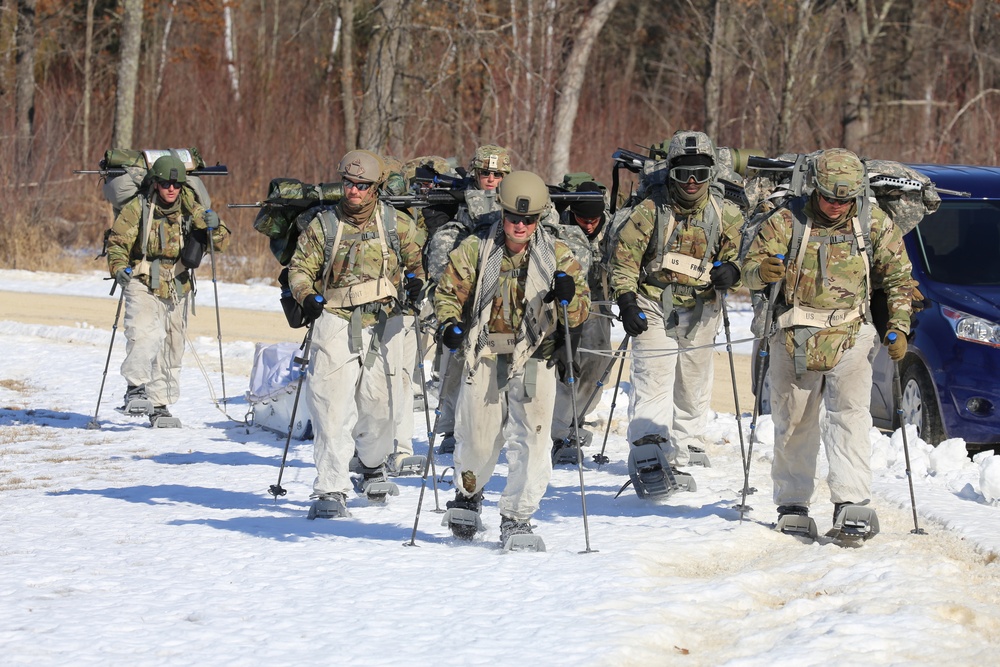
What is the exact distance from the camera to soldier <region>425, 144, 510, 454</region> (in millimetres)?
8109

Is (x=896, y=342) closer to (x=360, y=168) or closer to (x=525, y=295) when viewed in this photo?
(x=525, y=295)

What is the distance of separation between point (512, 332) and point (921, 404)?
4.46m

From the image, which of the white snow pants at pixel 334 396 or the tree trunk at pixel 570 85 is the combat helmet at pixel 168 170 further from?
the tree trunk at pixel 570 85

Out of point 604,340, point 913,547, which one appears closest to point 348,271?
point 604,340

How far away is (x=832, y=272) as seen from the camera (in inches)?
311

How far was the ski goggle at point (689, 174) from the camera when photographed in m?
9.03

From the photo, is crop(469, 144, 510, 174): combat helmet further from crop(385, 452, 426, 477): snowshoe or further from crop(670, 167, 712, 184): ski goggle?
crop(385, 452, 426, 477): snowshoe

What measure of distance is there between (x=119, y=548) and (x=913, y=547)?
427cm

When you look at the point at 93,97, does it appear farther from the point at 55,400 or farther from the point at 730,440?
the point at 730,440

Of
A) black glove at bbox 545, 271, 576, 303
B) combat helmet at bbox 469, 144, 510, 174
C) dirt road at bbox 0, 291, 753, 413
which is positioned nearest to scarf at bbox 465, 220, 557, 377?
black glove at bbox 545, 271, 576, 303

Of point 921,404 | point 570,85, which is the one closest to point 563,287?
point 921,404

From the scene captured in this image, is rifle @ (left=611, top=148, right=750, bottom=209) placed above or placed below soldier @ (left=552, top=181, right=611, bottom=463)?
above

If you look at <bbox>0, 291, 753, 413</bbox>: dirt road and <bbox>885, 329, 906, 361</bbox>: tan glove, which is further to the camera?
<bbox>0, 291, 753, 413</bbox>: dirt road

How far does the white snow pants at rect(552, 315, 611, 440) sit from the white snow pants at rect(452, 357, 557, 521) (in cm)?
296
